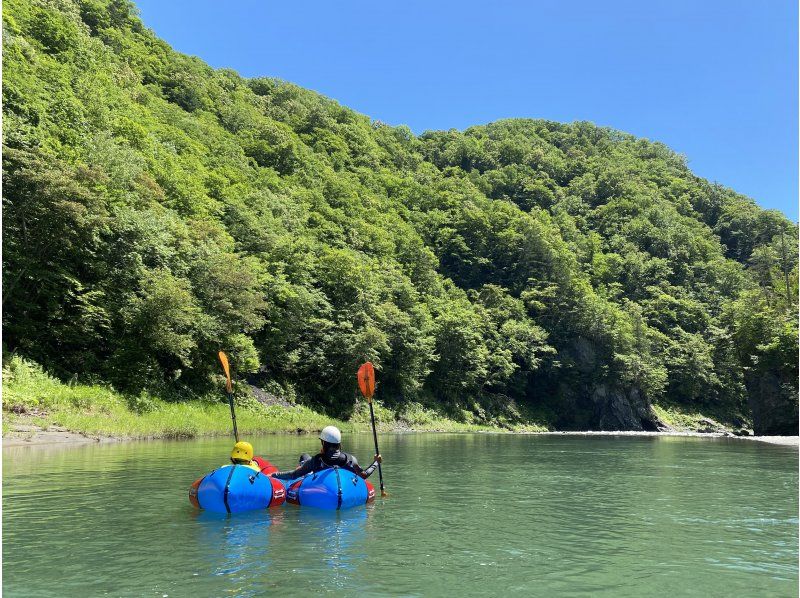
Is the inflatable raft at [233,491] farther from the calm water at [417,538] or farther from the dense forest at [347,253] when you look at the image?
the dense forest at [347,253]

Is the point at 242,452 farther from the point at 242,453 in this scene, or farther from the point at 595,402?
the point at 595,402

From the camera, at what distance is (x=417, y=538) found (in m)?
8.50

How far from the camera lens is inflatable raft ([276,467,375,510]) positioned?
10508 mm

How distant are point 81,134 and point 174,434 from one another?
22283 millimetres

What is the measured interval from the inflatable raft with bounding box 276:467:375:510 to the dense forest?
2127cm

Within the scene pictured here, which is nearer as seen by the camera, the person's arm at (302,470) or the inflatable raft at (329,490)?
the inflatable raft at (329,490)

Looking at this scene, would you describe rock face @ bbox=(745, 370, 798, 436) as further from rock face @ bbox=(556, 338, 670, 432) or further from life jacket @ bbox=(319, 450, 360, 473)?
life jacket @ bbox=(319, 450, 360, 473)

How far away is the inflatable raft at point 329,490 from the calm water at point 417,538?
282 mm

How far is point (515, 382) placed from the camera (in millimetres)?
63969

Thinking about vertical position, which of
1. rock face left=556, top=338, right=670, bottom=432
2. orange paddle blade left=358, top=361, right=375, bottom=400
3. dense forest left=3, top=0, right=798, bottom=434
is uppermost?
dense forest left=3, top=0, right=798, bottom=434

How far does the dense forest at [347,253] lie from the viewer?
29.4 m

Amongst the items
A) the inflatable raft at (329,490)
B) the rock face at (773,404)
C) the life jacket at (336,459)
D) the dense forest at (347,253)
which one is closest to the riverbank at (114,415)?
the dense forest at (347,253)

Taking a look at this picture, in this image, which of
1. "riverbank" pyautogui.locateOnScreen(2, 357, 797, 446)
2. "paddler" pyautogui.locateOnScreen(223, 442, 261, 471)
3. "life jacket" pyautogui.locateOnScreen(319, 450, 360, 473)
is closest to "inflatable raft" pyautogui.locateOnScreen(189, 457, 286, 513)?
"paddler" pyautogui.locateOnScreen(223, 442, 261, 471)

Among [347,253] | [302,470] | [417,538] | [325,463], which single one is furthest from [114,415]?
[347,253]
